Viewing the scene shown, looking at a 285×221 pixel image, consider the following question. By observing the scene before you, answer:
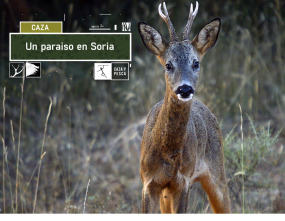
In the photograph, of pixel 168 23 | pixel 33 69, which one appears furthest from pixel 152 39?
pixel 33 69

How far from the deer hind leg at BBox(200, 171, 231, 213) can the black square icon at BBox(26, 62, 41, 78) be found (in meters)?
1.42

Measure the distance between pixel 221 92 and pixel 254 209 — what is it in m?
1.74

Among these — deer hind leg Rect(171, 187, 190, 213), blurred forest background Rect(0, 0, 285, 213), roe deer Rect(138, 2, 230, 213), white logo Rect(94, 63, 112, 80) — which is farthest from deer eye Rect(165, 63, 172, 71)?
blurred forest background Rect(0, 0, 285, 213)

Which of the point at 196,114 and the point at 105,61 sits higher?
the point at 105,61

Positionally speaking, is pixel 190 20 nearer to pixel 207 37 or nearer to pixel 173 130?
pixel 207 37

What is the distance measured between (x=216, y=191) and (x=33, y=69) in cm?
160

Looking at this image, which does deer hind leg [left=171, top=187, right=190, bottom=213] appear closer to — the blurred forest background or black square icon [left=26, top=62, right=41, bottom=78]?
black square icon [left=26, top=62, right=41, bottom=78]

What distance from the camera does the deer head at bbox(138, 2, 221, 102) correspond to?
3812 mm

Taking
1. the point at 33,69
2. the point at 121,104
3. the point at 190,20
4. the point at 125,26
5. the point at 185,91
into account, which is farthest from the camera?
the point at 121,104

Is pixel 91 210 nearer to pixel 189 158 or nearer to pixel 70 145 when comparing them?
pixel 189 158

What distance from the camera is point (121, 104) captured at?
23.1ft

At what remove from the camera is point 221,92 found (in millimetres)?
6621
